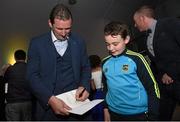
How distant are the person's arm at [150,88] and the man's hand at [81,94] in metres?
0.37

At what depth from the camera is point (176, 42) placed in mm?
2754

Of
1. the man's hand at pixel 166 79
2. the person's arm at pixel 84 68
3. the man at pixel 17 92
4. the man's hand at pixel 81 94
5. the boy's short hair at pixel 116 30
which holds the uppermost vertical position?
the boy's short hair at pixel 116 30

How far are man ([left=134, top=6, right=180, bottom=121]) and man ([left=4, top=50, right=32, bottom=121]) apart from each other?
189 centimetres

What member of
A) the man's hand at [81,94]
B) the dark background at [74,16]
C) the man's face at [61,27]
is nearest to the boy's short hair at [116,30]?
the man's face at [61,27]

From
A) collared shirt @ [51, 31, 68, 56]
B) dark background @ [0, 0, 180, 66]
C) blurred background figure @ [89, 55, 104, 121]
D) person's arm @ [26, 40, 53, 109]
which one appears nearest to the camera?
person's arm @ [26, 40, 53, 109]

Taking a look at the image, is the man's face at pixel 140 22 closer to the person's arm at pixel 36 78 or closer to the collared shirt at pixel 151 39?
the collared shirt at pixel 151 39

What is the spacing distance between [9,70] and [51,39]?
2.34 meters

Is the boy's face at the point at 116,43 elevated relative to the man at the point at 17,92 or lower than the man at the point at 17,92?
elevated

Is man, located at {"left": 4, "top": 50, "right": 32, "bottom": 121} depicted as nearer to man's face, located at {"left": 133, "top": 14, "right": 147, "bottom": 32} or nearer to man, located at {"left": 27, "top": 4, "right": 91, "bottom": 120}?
man's face, located at {"left": 133, "top": 14, "right": 147, "bottom": 32}

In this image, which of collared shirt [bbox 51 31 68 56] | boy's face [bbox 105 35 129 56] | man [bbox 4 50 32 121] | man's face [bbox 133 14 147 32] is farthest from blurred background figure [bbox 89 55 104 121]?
boy's face [bbox 105 35 129 56]

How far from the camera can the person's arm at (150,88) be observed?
1.92 metres

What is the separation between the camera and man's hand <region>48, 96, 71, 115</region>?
1984 mm

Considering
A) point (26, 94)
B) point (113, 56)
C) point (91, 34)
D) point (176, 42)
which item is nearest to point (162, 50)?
point (176, 42)

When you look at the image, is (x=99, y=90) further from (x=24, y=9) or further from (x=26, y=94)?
(x=24, y=9)
